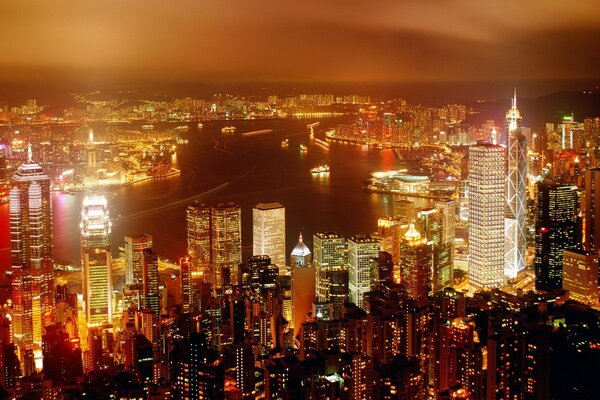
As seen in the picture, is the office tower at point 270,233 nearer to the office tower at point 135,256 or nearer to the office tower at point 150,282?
the office tower at point 135,256

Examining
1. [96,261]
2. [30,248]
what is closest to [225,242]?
[96,261]

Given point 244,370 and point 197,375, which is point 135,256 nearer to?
point 244,370

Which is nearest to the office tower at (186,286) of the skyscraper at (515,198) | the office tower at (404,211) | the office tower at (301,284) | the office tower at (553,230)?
the office tower at (301,284)

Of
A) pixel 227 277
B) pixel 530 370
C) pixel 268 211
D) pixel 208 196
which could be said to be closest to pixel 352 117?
pixel 208 196

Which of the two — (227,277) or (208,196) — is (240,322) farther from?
(208,196)

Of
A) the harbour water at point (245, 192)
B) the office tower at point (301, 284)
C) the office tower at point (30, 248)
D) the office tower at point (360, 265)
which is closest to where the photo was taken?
the office tower at point (30, 248)

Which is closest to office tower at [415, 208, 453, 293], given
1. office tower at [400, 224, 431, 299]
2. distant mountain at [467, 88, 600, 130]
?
office tower at [400, 224, 431, 299]

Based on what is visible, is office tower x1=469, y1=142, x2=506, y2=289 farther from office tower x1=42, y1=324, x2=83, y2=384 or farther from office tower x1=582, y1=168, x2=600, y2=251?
office tower x1=42, y1=324, x2=83, y2=384
